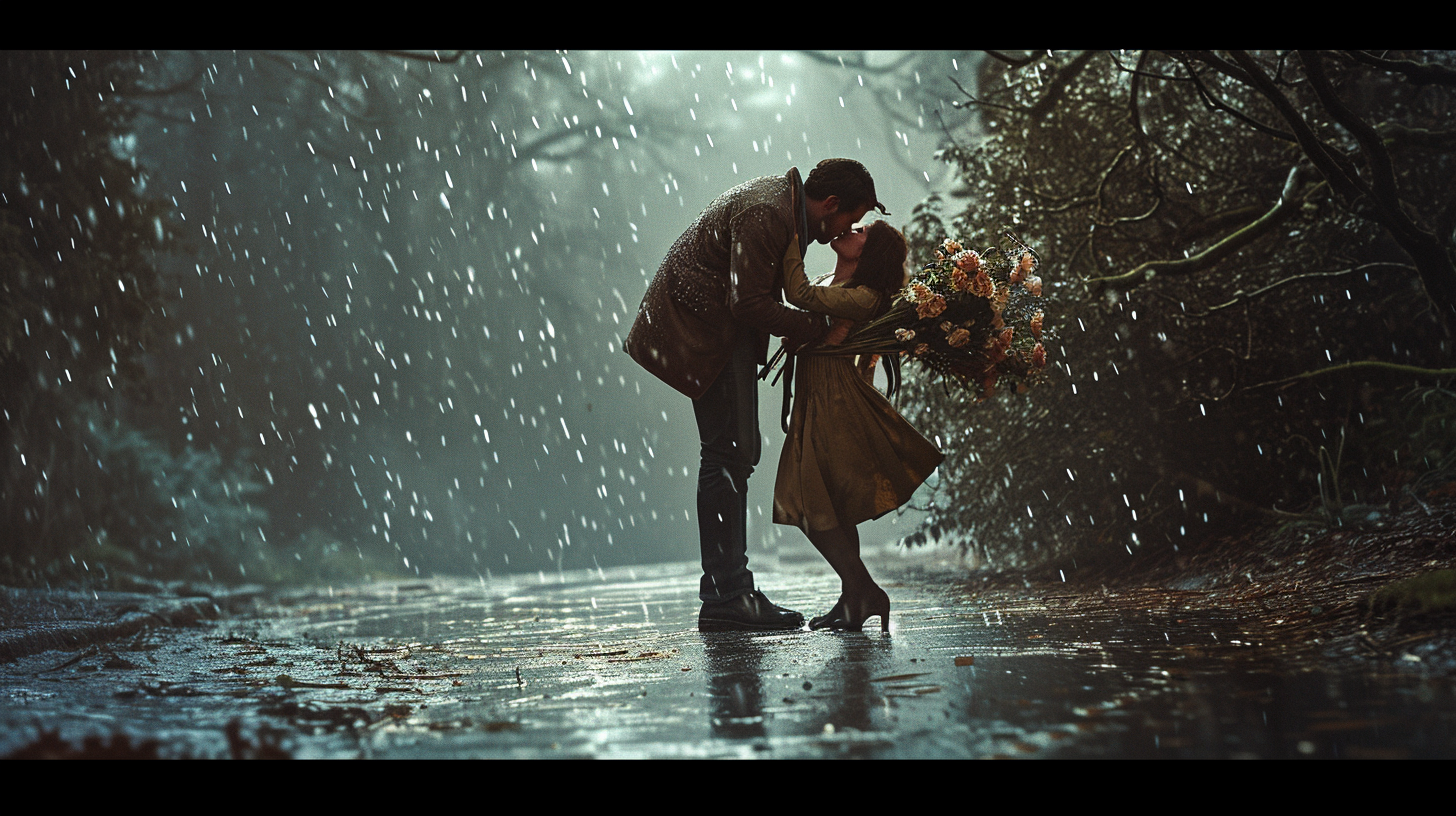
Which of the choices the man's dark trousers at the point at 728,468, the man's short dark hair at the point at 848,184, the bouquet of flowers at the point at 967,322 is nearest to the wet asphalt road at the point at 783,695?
the man's dark trousers at the point at 728,468

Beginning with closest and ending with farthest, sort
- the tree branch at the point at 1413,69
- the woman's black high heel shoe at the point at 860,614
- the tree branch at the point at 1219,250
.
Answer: the woman's black high heel shoe at the point at 860,614, the tree branch at the point at 1413,69, the tree branch at the point at 1219,250

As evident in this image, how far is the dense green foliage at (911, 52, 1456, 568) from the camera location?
17.1 feet

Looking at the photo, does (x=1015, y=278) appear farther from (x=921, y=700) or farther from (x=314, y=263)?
(x=314, y=263)

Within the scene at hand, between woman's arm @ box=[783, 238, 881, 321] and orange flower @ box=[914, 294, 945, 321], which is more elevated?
woman's arm @ box=[783, 238, 881, 321]

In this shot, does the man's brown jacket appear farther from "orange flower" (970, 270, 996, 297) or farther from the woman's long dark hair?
"orange flower" (970, 270, 996, 297)

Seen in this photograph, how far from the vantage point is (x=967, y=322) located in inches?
147

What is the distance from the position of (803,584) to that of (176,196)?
12.8 metres

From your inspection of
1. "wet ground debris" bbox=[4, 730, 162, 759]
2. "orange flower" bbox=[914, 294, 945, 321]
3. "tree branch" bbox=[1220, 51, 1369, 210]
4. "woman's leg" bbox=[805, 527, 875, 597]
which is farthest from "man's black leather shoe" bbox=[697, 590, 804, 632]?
"tree branch" bbox=[1220, 51, 1369, 210]

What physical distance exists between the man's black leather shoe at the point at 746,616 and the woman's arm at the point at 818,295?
1.10 meters

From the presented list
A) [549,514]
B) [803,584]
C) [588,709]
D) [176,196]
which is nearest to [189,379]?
[176,196]

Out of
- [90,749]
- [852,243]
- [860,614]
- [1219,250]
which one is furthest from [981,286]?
[90,749]

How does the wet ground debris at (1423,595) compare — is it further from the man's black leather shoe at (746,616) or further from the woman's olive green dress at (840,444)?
the man's black leather shoe at (746,616)

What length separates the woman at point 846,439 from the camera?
3.63 metres

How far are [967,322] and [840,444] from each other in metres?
0.64
